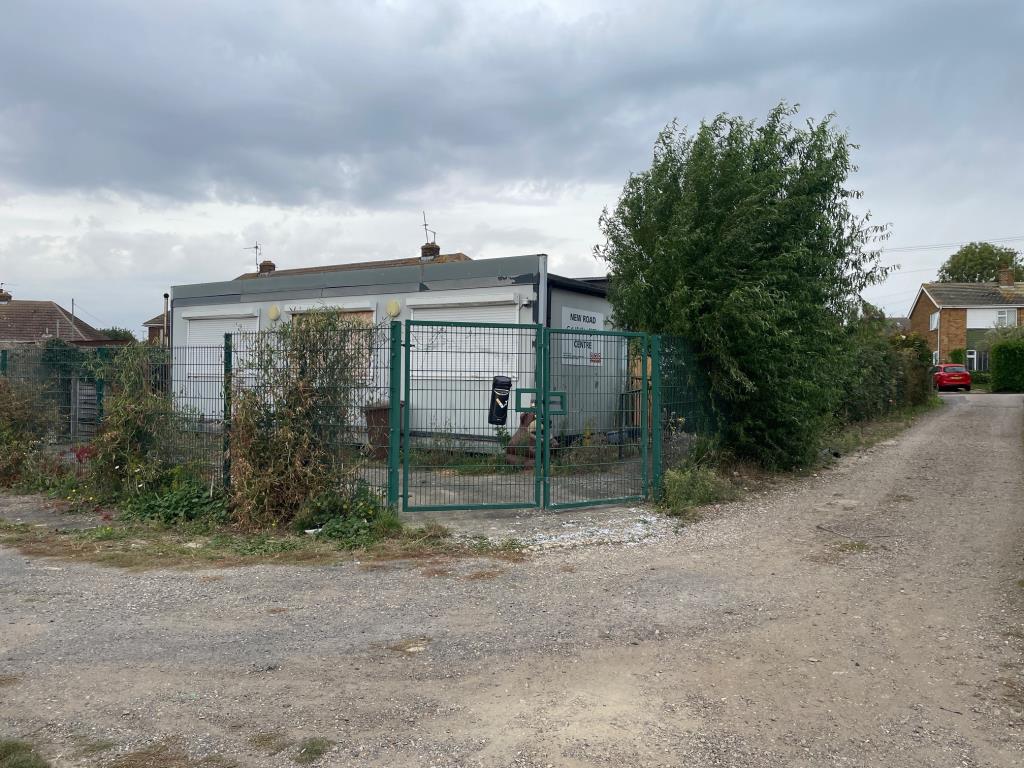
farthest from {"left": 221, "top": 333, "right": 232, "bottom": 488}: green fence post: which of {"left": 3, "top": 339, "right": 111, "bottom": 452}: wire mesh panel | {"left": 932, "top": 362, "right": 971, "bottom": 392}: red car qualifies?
{"left": 932, "top": 362, "right": 971, "bottom": 392}: red car

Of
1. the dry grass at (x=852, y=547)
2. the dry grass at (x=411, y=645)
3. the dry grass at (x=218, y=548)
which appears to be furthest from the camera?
the dry grass at (x=852, y=547)

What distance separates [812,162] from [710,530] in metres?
6.06

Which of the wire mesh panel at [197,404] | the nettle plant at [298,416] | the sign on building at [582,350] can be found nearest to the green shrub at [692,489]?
the sign on building at [582,350]

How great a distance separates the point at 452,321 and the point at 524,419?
2.21m

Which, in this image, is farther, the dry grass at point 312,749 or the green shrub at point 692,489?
the green shrub at point 692,489

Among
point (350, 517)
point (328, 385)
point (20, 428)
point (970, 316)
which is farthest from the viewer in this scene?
point (970, 316)

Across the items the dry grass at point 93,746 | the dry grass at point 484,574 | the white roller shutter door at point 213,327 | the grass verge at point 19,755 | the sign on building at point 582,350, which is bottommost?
the dry grass at point 93,746

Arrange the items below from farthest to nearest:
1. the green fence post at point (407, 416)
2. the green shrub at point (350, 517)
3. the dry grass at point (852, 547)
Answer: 1. the green fence post at point (407, 416)
2. the green shrub at point (350, 517)
3. the dry grass at point (852, 547)

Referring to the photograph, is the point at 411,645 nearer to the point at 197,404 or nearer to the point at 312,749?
the point at 312,749

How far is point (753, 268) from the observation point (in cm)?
1084

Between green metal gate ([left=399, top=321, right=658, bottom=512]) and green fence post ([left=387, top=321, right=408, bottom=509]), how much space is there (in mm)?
39

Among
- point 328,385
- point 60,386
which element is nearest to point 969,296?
point 328,385

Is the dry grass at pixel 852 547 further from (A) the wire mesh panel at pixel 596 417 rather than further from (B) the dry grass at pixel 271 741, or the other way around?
(B) the dry grass at pixel 271 741

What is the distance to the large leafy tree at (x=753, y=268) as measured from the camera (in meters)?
10.6
